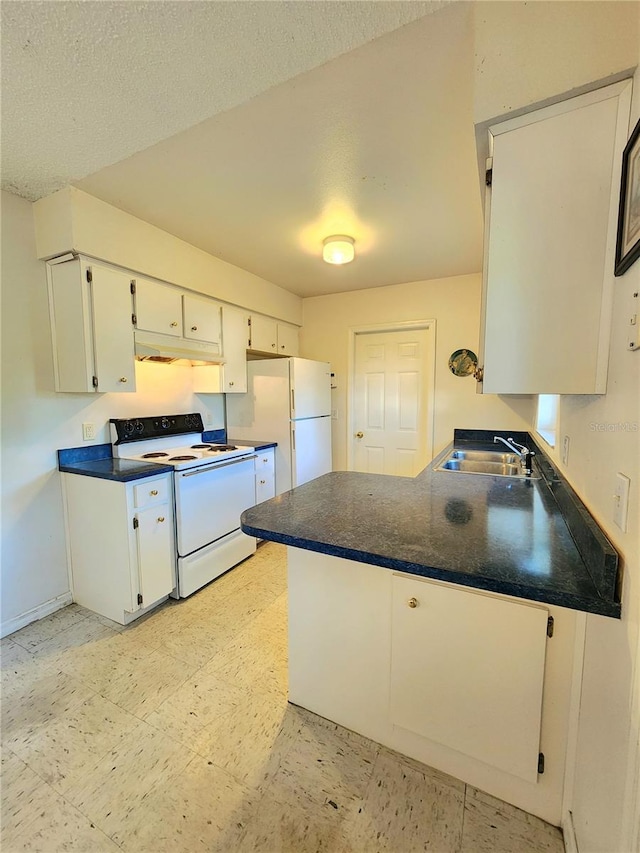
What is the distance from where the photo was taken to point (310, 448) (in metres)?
3.40

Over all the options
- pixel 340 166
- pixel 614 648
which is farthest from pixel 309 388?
pixel 614 648

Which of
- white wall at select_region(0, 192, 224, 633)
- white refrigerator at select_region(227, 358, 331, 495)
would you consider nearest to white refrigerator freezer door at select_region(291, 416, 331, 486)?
white refrigerator at select_region(227, 358, 331, 495)

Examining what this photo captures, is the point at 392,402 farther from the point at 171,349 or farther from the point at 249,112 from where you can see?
the point at 249,112

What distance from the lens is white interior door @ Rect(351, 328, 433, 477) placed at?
3.54m

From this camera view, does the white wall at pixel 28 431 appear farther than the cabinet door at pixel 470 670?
Yes

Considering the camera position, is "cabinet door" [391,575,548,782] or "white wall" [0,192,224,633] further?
"white wall" [0,192,224,633]

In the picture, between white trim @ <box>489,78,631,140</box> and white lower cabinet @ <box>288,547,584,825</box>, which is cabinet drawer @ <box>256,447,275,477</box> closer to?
white lower cabinet @ <box>288,547,584,825</box>

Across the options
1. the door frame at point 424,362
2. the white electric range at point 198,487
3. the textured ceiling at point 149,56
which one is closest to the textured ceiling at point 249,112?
the textured ceiling at point 149,56

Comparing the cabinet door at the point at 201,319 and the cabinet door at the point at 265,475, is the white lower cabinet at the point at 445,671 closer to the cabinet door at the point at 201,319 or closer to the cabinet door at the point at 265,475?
the cabinet door at the point at 265,475

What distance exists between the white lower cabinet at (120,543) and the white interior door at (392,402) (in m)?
A: 2.22

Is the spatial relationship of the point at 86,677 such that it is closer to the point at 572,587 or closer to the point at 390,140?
the point at 572,587

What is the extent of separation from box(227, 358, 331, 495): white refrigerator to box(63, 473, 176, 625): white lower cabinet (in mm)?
1162

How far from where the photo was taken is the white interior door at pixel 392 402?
3543 millimetres

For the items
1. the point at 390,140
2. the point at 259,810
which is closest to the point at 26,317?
the point at 390,140
